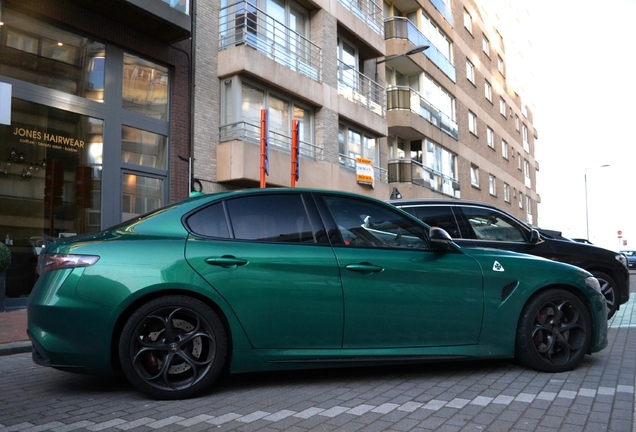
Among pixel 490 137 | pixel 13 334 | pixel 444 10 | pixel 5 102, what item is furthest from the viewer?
pixel 490 137

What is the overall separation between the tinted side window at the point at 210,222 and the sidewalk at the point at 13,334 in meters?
3.46

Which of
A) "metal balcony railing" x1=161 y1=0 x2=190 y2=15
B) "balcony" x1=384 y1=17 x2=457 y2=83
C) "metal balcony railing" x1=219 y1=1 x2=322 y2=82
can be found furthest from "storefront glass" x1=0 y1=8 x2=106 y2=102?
"balcony" x1=384 y1=17 x2=457 y2=83

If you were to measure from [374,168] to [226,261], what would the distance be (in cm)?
1795

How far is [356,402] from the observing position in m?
4.04

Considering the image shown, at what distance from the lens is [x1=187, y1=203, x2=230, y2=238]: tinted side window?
443 cm

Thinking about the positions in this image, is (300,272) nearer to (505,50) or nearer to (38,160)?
(38,160)

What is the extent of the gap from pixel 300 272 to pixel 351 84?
56.5 feet

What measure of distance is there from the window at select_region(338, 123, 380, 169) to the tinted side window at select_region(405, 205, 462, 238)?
11.9 meters

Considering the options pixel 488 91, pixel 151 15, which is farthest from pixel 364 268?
pixel 488 91

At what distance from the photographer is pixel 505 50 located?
43594 millimetres

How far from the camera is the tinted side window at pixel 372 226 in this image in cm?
473

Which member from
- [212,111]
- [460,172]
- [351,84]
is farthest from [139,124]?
[460,172]

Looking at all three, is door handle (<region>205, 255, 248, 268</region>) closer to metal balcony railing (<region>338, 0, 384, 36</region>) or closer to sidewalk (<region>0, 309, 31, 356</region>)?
sidewalk (<region>0, 309, 31, 356</region>)

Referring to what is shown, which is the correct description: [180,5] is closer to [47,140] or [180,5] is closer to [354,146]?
[47,140]
